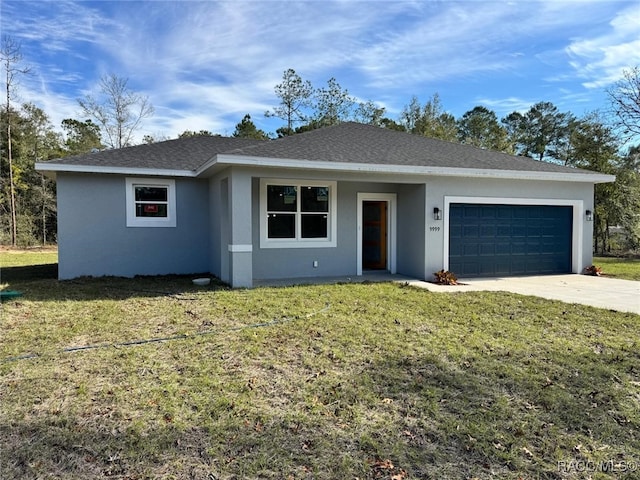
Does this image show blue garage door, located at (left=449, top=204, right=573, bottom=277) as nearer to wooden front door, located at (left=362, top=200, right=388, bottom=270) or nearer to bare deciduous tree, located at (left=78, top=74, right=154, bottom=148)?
wooden front door, located at (left=362, top=200, right=388, bottom=270)

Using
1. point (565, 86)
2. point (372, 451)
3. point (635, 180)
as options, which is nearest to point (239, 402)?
point (372, 451)

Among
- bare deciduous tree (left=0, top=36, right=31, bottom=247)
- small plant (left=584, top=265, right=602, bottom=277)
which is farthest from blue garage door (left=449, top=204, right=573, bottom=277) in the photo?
bare deciduous tree (left=0, top=36, right=31, bottom=247)

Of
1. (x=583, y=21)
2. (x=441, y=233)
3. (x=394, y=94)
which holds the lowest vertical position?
(x=441, y=233)

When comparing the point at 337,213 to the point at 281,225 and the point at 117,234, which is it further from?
the point at 117,234

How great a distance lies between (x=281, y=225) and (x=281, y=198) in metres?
0.66

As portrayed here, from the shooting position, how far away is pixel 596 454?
2.71m

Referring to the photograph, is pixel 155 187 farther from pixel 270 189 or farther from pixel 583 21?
pixel 583 21

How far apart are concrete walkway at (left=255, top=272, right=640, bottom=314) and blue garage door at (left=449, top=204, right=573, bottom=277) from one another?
549 millimetres

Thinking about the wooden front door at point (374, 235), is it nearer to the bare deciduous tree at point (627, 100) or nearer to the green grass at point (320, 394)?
the green grass at point (320, 394)

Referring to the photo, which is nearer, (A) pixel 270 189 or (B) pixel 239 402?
(B) pixel 239 402

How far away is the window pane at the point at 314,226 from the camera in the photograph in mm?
10320

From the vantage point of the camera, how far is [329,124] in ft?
96.4

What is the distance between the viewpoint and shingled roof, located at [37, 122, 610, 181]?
879 centimetres

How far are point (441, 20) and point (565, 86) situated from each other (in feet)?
33.6
